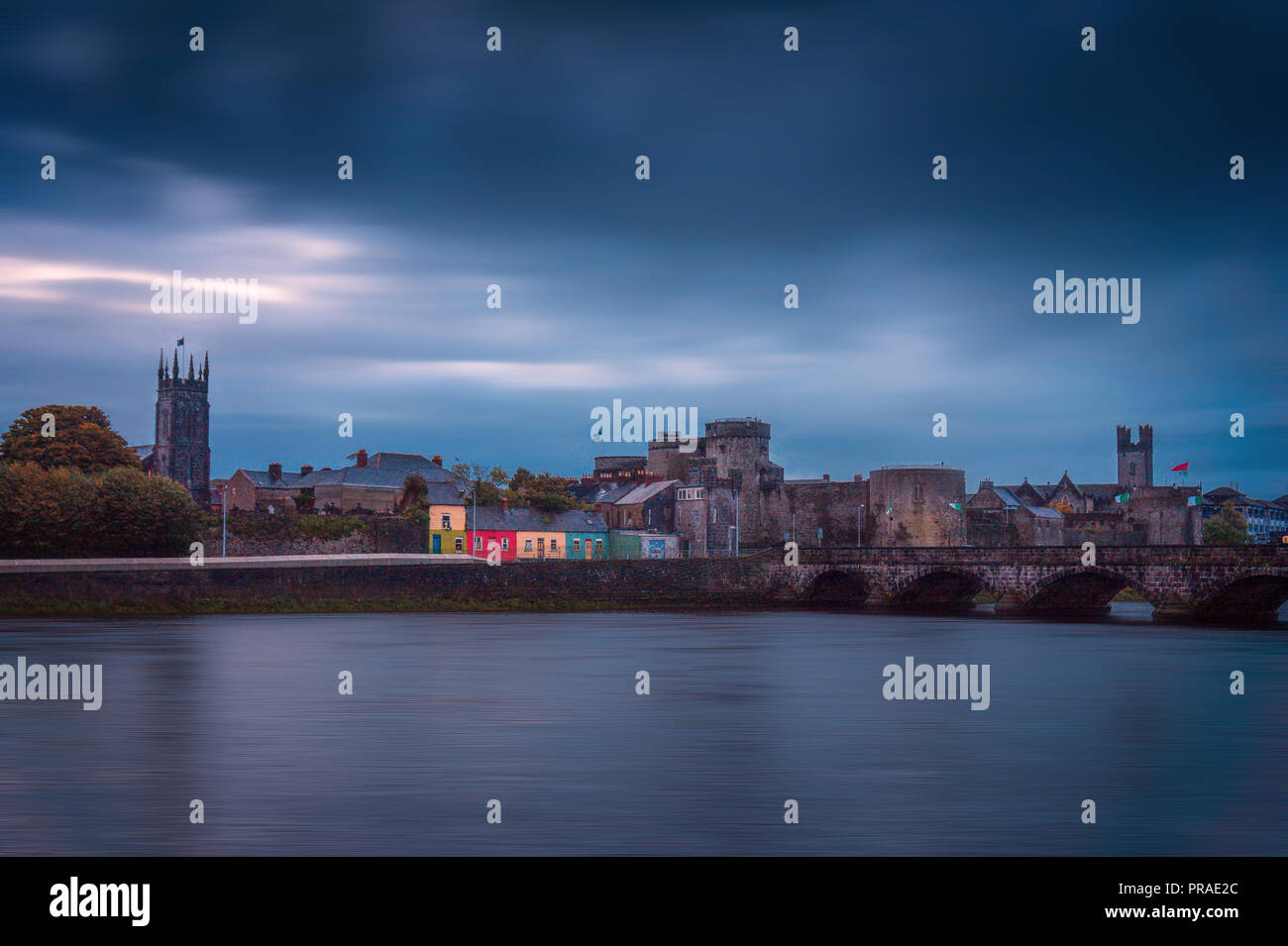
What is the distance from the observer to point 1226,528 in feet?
366

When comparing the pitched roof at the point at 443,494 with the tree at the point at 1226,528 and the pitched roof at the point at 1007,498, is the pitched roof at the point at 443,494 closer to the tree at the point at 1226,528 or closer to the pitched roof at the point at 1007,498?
the pitched roof at the point at 1007,498

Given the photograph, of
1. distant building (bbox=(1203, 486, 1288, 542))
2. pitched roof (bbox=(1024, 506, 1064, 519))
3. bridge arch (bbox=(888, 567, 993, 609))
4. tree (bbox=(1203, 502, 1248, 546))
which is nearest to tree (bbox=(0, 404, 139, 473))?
bridge arch (bbox=(888, 567, 993, 609))

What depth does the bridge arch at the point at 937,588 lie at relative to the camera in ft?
194

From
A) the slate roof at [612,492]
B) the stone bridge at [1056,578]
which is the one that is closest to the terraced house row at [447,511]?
the slate roof at [612,492]

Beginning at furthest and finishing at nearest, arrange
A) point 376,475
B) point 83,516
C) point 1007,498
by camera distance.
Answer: point 1007,498
point 376,475
point 83,516

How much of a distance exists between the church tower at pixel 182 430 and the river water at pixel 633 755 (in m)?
65.8

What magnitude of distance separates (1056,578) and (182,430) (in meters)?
72.6

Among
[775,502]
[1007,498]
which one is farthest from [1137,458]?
[775,502]

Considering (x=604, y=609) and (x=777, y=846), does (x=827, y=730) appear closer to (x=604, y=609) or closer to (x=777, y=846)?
(x=777, y=846)

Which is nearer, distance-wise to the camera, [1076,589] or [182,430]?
[1076,589]

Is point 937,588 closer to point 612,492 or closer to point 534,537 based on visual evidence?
point 534,537

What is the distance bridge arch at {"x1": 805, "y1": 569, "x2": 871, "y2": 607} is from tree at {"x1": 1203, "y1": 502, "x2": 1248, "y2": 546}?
5268 cm
